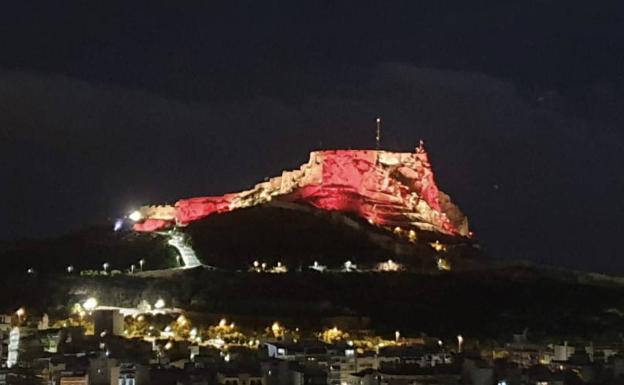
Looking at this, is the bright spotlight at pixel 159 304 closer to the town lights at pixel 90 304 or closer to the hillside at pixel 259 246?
the town lights at pixel 90 304

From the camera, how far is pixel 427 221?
71.4 metres

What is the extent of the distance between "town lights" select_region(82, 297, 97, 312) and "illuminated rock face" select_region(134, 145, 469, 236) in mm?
25106

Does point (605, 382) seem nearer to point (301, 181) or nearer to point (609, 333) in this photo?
point (609, 333)

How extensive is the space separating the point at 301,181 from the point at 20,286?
30208mm

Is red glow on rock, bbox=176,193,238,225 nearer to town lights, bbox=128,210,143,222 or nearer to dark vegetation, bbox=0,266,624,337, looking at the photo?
town lights, bbox=128,210,143,222

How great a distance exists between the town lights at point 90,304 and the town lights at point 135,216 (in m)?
28.4

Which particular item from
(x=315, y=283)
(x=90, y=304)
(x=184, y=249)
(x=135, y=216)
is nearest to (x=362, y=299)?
(x=315, y=283)

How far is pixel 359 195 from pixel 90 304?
3082cm

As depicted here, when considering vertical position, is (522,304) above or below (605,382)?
above

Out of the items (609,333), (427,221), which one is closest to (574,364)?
(609,333)

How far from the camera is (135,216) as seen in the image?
7488 cm

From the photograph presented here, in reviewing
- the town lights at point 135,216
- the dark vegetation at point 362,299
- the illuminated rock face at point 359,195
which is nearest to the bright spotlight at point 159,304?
the dark vegetation at point 362,299

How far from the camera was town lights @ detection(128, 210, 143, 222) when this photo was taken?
7413 cm

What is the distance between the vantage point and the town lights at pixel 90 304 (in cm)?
4391
